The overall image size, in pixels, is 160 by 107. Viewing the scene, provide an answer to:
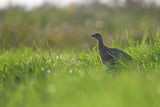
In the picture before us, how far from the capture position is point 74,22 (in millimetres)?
23203

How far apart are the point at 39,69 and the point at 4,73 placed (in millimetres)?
439

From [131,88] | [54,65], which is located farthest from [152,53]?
→ [131,88]

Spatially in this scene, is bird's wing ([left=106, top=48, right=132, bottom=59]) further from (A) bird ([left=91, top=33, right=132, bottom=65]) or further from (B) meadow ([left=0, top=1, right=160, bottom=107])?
(B) meadow ([left=0, top=1, right=160, bottom=107])

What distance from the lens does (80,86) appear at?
6.11 meters

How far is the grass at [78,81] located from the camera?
5.30m

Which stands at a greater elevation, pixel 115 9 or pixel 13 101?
pixel 115 9

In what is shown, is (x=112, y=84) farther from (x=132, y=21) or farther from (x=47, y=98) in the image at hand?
(x=132, y=21)

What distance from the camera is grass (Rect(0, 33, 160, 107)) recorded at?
209 inches

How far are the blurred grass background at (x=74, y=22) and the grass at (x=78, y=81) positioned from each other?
627 cm

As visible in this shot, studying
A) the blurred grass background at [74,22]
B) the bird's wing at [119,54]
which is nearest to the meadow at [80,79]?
the bird's wing at [119,54]

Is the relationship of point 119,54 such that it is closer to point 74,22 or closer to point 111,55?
point 111,55

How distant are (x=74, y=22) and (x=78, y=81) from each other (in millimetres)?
17006

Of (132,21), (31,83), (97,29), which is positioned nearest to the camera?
(31,83)

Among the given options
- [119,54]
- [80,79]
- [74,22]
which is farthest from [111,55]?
[74,22]
